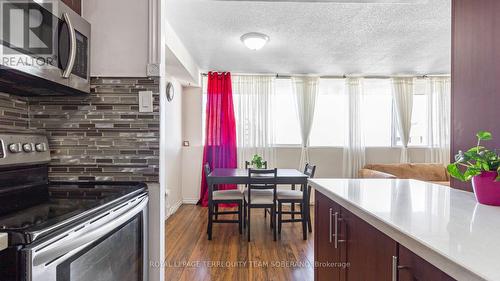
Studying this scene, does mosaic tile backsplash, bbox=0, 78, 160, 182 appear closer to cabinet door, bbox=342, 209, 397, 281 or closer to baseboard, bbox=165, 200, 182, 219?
cabinet door, bbox=342, 209, 397, 281

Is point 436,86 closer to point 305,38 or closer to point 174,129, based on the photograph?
point 305,38

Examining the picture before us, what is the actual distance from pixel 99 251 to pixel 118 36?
118cm

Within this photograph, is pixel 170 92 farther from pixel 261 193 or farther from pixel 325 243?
pixel 325 243

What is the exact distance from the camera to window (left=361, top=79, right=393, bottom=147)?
499cm

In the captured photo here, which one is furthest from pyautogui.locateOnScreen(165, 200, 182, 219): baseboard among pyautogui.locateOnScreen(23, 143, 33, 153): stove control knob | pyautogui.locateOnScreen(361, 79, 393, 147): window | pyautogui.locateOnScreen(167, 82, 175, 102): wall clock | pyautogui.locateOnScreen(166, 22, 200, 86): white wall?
pyautogui.locateOnScreen(361, 79, 393, 147): window

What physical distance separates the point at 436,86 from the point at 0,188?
19.2ft

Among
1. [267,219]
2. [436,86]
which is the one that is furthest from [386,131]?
[267,219]

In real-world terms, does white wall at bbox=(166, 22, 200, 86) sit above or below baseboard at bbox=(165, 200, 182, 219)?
above

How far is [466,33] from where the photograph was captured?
55.7 inches

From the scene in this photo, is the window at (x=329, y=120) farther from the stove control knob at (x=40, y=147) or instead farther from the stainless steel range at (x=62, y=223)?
the stove control knob at (x=40, y=147)

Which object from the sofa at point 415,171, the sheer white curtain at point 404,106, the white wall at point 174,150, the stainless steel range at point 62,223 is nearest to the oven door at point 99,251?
the stainless steel range at point 62,223

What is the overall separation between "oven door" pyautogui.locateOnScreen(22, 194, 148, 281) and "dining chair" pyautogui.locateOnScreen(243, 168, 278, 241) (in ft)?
5.74

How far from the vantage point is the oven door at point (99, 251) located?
75 centimetres

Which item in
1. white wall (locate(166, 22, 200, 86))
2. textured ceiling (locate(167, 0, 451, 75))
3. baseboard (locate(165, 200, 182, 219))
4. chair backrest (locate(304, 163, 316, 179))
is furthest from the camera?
baseboard (locate(165, 200, 182, 219))
